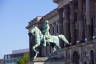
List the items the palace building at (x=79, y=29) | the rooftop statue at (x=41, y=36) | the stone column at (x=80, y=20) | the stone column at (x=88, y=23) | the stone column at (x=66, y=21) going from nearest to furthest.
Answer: the rooftop statue at (x=41, y=36) < the palace building at (x=79, y=29) < the stone column at (x=88, y=23) < the stone column at (x=80, y=20) < the stone column at (x=66, y=21)

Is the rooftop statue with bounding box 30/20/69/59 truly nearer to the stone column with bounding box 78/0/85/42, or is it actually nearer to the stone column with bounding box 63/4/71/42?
the stone column with bounding box 78/0/85/42

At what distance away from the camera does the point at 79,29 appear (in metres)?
66.5

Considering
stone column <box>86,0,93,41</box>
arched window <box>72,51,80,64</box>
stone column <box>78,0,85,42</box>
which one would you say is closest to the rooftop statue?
stone column <box>86,0,93,41</box>

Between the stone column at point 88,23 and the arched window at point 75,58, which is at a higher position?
the stone column at point 88,23

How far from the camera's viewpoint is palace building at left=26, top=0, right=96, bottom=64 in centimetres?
5953

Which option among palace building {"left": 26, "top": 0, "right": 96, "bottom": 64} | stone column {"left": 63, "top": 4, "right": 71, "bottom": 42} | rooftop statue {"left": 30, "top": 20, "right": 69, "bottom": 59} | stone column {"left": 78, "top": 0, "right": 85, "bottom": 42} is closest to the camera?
rooftop statue {"left": 30, "top": 20, "right": 69, "bottom": 59}

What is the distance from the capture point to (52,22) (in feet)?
298

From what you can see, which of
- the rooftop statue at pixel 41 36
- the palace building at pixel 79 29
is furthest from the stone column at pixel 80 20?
the rooftop statue at pixel 41 36

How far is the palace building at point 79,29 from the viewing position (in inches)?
2344

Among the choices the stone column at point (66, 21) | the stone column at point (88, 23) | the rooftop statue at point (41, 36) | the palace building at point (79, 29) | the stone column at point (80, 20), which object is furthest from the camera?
the stone column at point (66, 21)

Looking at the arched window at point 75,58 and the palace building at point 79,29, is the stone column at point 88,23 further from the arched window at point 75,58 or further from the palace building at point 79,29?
the arched window at point 75,58

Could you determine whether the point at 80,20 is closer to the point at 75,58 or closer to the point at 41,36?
the point at 75,58

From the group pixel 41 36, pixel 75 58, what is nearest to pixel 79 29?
pixel 75 58

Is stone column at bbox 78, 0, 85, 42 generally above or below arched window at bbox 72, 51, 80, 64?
above
